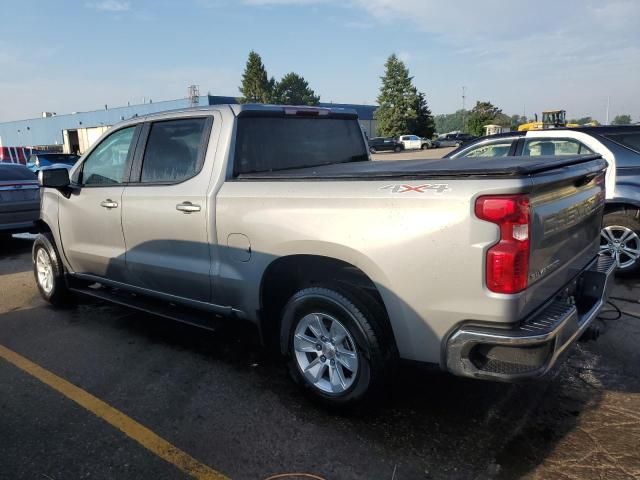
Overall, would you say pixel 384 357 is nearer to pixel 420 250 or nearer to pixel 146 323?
pixel 420 250

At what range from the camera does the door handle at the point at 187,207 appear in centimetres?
368

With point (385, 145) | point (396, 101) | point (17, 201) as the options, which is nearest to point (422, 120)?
point (396, 101)

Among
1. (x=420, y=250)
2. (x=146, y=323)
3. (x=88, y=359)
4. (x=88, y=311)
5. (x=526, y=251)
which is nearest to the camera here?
(x=526, y=251)

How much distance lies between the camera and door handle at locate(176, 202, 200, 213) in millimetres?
3682

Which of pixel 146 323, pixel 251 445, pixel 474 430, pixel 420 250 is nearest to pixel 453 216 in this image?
pixel 420 250

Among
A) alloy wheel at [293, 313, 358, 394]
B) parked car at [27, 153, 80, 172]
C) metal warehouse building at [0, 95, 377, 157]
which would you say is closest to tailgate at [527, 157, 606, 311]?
alloy wheel at [293, 313, 358, 394]

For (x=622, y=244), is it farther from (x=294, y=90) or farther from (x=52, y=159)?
(x=294, y=90)

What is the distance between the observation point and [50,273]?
5.48 meters

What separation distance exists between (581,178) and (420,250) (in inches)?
48.2

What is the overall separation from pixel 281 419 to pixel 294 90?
237ft

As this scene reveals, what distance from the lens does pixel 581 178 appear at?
3090 mm

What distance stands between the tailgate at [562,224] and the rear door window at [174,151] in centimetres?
235

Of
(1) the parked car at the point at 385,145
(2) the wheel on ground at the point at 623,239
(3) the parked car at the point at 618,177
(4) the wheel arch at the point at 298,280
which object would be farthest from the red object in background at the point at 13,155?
(1) the parked car at the point at 385,145

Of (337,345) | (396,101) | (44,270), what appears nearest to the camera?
(337,345)
